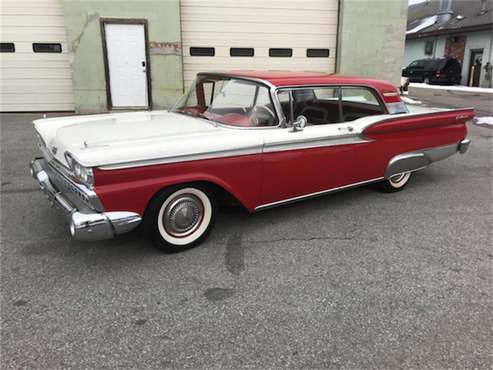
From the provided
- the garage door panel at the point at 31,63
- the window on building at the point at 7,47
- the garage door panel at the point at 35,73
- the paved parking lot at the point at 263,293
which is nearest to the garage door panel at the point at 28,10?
the window on building at the point at 7,47

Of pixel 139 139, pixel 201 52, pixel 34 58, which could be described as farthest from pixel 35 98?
pixel 139 139

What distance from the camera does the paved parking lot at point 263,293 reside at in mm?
2342

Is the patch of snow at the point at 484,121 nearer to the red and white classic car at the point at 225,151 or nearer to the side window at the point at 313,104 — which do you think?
the red and white classic car at the point at 225,151

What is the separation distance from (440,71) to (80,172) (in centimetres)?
2455

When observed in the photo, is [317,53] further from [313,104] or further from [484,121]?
[313,104]

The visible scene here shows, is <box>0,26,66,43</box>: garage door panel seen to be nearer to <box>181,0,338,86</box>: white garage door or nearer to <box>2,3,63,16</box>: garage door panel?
<box>2,3,63,16</box>: garage door panel

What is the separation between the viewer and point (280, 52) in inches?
428

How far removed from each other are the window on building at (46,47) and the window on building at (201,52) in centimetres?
315

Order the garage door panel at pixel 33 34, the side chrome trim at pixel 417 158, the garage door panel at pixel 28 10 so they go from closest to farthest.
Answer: the side chrome trim at pixel 417 158 < the garage door panel at pixel 28 10 < the garage door panel at pixel 33 34

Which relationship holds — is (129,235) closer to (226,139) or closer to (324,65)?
(226,139)

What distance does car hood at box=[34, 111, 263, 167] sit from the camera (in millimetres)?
2961

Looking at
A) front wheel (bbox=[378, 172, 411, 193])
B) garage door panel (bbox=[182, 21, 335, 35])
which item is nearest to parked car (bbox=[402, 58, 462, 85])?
garage door panel (bbox=[182, 21, 335, 35])

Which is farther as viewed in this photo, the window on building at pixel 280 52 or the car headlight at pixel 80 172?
the window on building at pixel 280 52

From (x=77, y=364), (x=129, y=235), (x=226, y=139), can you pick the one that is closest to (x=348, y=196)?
(x=226, y=139)
